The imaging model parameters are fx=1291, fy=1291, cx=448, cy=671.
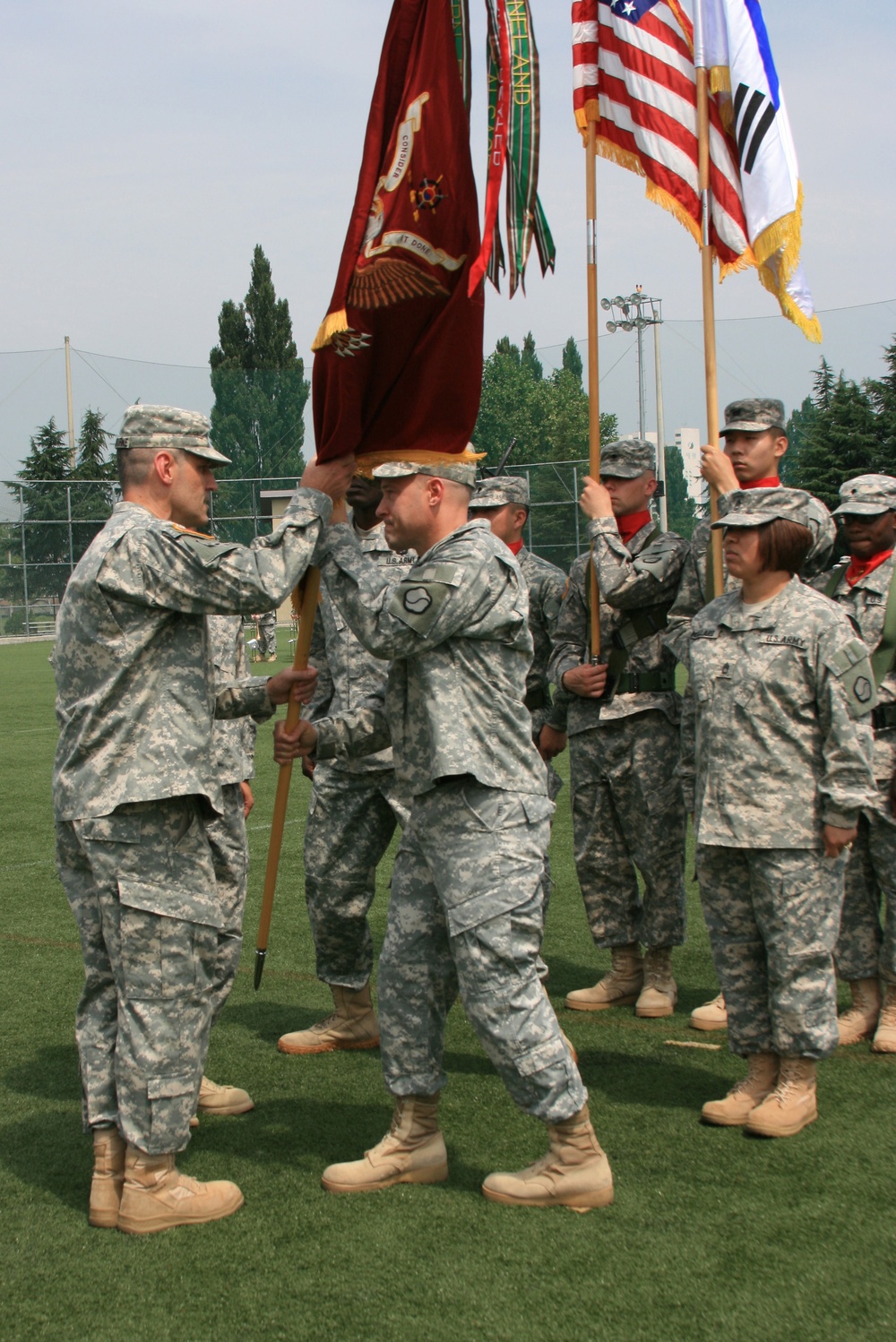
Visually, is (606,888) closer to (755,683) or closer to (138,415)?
(755,683)

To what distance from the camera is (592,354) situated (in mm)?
4930

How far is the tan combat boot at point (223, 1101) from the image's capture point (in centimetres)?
435

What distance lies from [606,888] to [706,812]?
151 centimetres

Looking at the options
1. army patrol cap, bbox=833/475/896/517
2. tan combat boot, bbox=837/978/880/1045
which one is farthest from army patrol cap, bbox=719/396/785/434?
tan combat boot, bbox=837/978/880/1045

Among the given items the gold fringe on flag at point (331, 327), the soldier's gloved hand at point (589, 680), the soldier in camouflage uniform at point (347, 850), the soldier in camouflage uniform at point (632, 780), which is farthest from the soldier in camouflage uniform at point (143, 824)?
the soldier in camouflage uniform at point (632, 780)

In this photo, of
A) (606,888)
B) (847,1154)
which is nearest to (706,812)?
(847,1154)

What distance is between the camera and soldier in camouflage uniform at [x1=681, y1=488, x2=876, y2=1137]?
3.99 meters

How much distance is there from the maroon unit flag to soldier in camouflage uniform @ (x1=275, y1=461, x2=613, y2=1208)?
35cm

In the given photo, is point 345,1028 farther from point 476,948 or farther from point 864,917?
point 864,917

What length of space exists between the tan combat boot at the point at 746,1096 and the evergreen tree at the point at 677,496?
121 ft

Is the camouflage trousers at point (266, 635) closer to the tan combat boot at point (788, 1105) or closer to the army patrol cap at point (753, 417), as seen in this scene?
the army patrol cap at point (753, 417)

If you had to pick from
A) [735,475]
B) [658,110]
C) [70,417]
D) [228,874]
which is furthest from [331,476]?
[70,417]

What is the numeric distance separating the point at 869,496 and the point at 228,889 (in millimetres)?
2862

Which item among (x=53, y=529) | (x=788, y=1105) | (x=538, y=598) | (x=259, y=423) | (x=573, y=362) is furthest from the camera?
(x=573, y=362)
